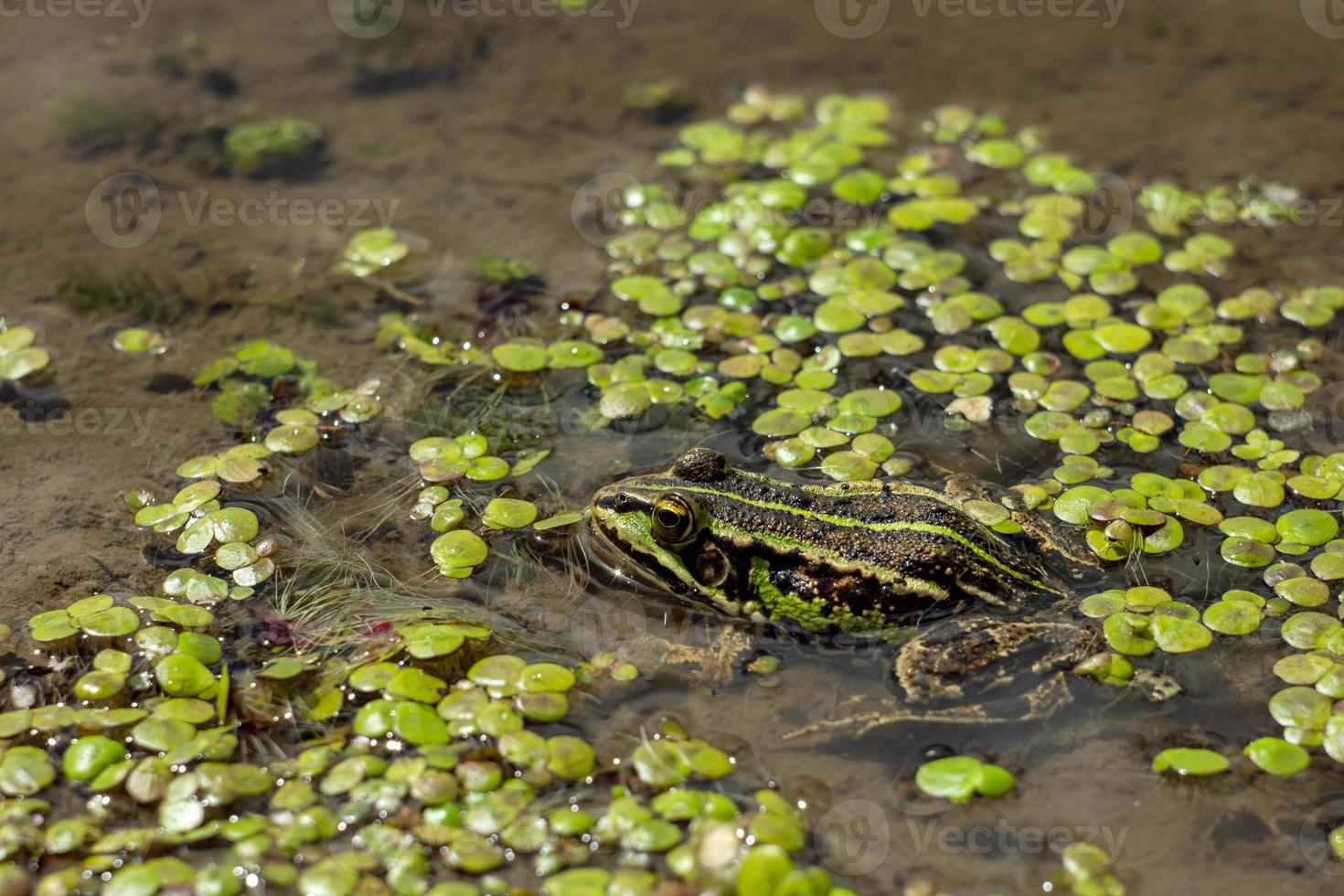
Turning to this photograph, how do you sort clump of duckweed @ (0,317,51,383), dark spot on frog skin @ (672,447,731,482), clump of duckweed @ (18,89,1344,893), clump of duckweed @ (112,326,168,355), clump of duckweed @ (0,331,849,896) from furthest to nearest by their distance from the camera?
clump of duckweed @ (112,326,168,355)
clump of duckweed @ (0,317,51,383)
dark spot on frog skin @ (672,447,731,482)
clump of duckweed @ (18,89,1344,893)
clump of duckweed @ (0,331,849,896)

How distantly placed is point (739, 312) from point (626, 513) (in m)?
1.78

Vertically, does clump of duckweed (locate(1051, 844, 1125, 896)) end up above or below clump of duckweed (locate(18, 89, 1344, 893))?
below

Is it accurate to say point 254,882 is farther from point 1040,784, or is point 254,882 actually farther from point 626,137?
point 626,137

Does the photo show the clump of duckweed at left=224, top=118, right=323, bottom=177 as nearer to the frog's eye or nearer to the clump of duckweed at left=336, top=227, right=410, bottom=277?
the clump of duckweed at left=336, top=227, right=410, bottom=277

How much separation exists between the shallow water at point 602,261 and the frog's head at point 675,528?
0.14 metres

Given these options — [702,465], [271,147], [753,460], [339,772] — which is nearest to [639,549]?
[702,465]

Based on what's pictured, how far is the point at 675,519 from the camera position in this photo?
14.0ft

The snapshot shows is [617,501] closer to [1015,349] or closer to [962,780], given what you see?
[962,780]

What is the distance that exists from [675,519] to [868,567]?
2.40 ft

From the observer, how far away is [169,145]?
719 cm

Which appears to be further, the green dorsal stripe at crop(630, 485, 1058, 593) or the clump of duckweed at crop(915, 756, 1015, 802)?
the green dorsal stripe at crop(630, 485, 1058, 593)

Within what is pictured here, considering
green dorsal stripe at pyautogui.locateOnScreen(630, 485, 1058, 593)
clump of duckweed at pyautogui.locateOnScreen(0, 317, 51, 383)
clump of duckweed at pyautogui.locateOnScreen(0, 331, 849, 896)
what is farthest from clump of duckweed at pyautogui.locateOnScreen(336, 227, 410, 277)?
green dorsal stripe at pyautogui.locateOnScreen(630, 485, 1058, 593)

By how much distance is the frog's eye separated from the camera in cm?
427

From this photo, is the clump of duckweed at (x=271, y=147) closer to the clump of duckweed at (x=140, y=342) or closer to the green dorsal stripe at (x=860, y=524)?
the clump of duckweed at (x=140, y=342)
